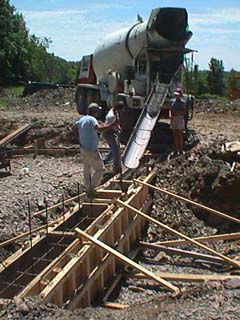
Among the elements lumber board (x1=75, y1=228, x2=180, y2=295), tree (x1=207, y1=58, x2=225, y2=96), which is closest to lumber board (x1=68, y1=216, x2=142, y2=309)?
lumber board (x1=75, y1=228, x2=180, y2=295)

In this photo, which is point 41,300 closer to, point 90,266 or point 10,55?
point 90,266

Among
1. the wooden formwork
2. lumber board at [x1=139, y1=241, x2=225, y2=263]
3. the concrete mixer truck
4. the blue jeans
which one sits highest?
the concrete mixer truck

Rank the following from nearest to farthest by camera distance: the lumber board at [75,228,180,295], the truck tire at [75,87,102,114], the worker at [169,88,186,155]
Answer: the lumber board at [75,228,180,295] → the worker at [169,88,186,155] → the truck tire at [75,87,102,114]

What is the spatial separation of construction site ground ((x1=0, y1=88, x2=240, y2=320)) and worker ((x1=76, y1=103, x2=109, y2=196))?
990 millimetres

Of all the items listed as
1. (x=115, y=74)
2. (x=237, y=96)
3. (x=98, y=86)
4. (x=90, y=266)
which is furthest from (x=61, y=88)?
(x=90, y=266)

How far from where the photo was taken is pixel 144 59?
53.6 ft

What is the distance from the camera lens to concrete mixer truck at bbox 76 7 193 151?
15.5 metres

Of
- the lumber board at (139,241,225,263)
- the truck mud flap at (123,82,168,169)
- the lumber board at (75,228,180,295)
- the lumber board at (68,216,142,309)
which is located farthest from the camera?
the truck mud flap at (123,82,168,169)

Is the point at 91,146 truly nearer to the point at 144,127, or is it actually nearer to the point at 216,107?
the point at 144,127

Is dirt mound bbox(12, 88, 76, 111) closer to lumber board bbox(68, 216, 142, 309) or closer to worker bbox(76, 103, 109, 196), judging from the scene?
worker bbox(76, 103, 109, 196)

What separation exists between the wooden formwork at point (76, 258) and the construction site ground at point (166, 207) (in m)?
0.38

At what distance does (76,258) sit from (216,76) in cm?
3710

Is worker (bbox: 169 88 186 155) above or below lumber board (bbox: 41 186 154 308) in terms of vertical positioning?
above

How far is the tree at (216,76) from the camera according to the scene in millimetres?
42000
